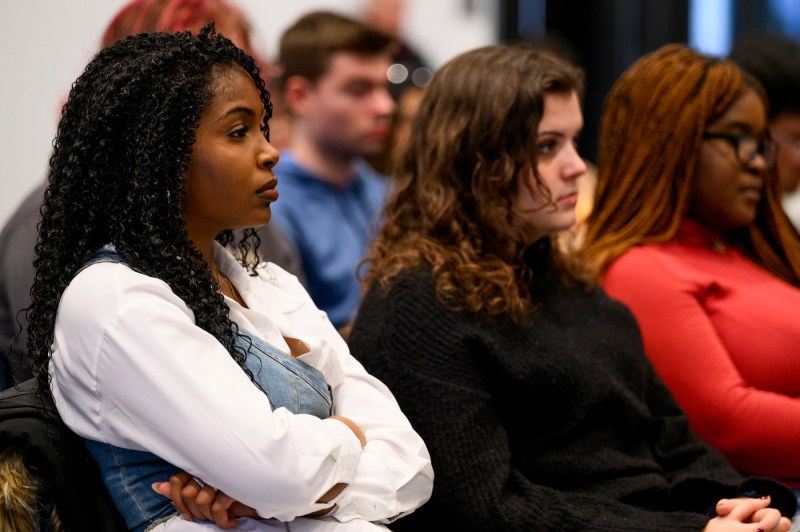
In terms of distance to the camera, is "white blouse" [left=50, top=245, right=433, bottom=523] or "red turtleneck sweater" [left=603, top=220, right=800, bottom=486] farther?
"red turtleneck sweater" [left=603, top=220, right=800, bottom=486]

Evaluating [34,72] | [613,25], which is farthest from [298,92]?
[613,25]

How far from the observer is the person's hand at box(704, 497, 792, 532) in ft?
5.47

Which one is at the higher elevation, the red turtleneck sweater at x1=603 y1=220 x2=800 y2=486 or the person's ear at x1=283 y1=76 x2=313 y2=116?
the person's ear at x1=283 y1=76 x2=313 y2=116

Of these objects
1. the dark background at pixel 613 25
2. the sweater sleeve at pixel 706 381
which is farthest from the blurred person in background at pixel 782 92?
the dark background at pixel 613 25

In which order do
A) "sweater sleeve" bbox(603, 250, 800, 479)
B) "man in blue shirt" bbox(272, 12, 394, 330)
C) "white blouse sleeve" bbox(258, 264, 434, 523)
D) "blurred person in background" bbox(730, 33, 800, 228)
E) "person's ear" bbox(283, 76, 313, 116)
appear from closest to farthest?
"white blouse sleeve" bbox(258, 264, 434, 523), "sweater sleeve" bbox(603, 250, 800, 479), "blurred person in background" bbox(730, 33, 800, 228), "man in blue shirt" bbox(272, 12, 394, 330), "person's ear" bbox(283, 76, 313, 116)

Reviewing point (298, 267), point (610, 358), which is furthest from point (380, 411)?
point (298, 267)

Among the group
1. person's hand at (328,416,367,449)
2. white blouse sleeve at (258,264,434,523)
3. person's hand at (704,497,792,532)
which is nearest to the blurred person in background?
person's hand at (704,497,792,532)

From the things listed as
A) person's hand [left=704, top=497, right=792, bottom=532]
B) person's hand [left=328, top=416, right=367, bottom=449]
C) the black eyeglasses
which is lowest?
person's hand [left=704, top=497, right=792, bottom=532]

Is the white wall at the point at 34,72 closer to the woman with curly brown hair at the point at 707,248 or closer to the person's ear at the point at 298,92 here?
the person's ear at the point at 298,92

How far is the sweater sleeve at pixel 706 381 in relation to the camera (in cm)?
203

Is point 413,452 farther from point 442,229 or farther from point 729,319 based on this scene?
point 729,319

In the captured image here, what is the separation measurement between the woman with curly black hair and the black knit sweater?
0.18m

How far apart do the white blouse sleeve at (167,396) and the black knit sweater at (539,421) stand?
43cm

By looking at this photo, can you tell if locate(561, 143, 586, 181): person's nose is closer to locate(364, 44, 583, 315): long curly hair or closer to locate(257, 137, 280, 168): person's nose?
locate(364, 44, 583, 315): long curly hair
